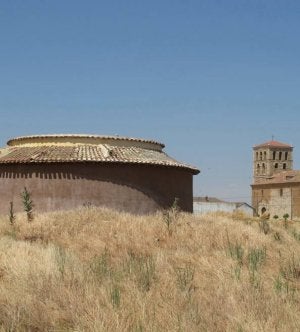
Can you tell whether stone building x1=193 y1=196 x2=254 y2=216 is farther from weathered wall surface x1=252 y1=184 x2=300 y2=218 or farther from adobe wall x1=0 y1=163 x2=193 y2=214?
adobe wall x1=0 y1=163 x2=193 y2=214

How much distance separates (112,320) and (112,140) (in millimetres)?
19282

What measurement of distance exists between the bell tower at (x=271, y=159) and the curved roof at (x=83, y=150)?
96.7 m

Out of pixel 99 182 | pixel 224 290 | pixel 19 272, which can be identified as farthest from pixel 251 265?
pixel 99 182

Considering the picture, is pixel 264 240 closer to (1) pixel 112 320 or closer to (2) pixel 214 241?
(2) pixel 214 241

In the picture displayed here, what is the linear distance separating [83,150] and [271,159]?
100 m

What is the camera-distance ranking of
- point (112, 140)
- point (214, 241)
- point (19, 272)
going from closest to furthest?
point (19, 272)
point (214, 241)
point (112, 140)

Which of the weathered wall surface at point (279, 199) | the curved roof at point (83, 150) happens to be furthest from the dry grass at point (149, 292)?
the weathered wall surface at point (279, 199)

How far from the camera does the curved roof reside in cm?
2348

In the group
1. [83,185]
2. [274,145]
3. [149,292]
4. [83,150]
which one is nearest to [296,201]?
[274,145]

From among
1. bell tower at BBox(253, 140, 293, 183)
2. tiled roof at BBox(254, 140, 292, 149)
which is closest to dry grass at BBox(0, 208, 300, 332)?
bell tower at BBox(253, 140, 293, 183)

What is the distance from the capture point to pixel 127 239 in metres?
16.2

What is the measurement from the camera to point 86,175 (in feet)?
76.9

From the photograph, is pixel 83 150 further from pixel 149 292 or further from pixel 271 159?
pixel 271 159

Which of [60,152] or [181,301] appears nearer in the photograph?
[181,301]
